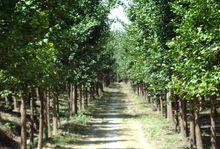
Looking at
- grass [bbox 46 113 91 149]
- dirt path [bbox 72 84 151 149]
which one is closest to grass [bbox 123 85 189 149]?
dirt path [bbox 72 84 151 149]

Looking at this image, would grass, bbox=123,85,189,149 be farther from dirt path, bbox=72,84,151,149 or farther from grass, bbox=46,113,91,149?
grass, bbox=46,113,91,149

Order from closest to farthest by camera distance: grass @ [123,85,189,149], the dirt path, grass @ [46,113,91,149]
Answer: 1. grass @ [123,85,189,149]
2. grass @ [46,113,91,149]
3. the dirt path

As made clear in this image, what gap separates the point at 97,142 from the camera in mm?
32281

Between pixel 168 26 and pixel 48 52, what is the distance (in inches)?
440

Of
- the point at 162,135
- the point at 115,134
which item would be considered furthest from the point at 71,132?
the point at 162,135

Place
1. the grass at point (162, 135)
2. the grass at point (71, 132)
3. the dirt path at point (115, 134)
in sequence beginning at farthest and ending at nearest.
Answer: the dirt path at point (115, 134) → the grass at point (71, 132) → the grass at point (162, 135)

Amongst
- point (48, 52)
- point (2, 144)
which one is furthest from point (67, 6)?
point (2, 144)

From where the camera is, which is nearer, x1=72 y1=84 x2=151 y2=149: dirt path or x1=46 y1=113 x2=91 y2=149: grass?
x1=46 y1=113 x2=91 y2=149: grass

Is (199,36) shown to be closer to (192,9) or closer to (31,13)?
(192,9)

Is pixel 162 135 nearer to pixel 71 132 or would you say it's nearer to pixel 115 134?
pixel 115 134

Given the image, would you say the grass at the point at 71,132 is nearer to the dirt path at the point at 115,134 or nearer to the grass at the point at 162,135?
the dirt path at the point at 115,134

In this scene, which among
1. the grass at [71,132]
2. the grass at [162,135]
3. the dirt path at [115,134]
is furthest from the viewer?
the dirt path at [115,134]

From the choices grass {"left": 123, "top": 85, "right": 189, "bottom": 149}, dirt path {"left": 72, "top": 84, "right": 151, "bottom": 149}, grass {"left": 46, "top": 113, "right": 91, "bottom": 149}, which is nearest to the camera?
grass {"left": 123, "top": 85, "right": 189, "bottom": 149}

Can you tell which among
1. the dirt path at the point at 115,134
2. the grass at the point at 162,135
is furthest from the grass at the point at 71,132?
the grass at the point at 162,135
